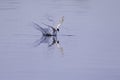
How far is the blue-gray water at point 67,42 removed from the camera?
7703 mm

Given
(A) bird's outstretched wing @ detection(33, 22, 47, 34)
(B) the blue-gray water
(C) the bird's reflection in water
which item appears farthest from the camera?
(A) bird's outstretched wing @ detection(33, 22, 47, 34)

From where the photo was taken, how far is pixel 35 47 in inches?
364

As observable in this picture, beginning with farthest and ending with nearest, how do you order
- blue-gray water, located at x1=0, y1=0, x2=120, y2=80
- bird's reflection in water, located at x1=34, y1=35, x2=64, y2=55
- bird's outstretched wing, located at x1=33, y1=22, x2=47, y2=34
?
bird's outstretched wing, located at x1=33, y1=22, x2=47, y2=34
bird's reflection in water, located at x1=34, y1=35, x2=64, y2=55
blue-gray water, located at x1=0, y1=0, x2=120, y2=80

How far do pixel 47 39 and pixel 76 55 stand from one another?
1528 millimetres

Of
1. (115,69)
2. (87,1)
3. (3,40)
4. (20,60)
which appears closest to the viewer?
(115,69)

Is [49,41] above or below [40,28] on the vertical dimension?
below

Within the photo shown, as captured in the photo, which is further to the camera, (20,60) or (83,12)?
(83,12)

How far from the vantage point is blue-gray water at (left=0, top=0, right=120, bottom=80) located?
25.3 ft

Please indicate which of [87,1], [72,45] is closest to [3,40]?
[72,45]

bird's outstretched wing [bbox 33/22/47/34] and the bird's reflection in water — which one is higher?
bird's outstretched wing [bbox 33/22/47/34]

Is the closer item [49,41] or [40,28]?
[49,41]

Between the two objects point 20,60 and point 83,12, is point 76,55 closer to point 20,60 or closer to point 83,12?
point 20,60

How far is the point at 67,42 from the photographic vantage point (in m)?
9.66

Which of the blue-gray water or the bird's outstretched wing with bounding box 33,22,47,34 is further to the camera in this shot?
the bird's outstretched wing with bounding box 33,22,47,34
